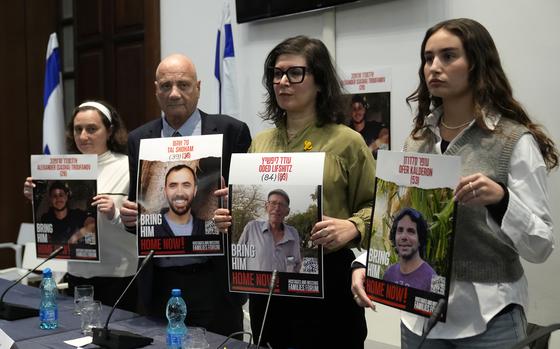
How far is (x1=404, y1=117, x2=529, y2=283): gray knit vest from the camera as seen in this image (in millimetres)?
1521

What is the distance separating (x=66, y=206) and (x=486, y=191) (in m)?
2.03

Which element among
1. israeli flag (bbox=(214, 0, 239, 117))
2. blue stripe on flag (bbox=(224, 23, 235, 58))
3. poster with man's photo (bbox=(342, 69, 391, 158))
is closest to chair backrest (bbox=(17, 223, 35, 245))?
israeli flag (bbox=(214, 0, 239, 117))

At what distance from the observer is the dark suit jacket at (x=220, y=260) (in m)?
2.40

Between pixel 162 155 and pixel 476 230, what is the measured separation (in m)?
1.23

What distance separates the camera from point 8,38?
6293 mm

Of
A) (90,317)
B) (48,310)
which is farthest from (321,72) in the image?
Result: (48,310)

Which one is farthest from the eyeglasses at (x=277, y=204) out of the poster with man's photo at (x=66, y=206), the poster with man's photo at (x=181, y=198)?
the poster with man's photo at (x=66, y=206)

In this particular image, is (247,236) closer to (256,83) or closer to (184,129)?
(184,129)

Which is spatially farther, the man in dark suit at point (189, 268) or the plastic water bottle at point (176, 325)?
the man in dark suit at point (189, 268)

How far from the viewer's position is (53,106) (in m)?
5.79

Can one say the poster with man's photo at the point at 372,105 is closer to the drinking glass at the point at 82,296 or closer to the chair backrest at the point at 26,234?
the drinking glass at the point at 82,296

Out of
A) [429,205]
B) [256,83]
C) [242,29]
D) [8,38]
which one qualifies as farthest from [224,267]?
[8,38]

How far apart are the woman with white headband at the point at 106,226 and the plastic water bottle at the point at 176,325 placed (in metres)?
0.80

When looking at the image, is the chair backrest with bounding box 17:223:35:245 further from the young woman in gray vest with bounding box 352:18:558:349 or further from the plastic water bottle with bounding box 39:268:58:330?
the young woman in gray vest with bounding box 352:18:558:349
